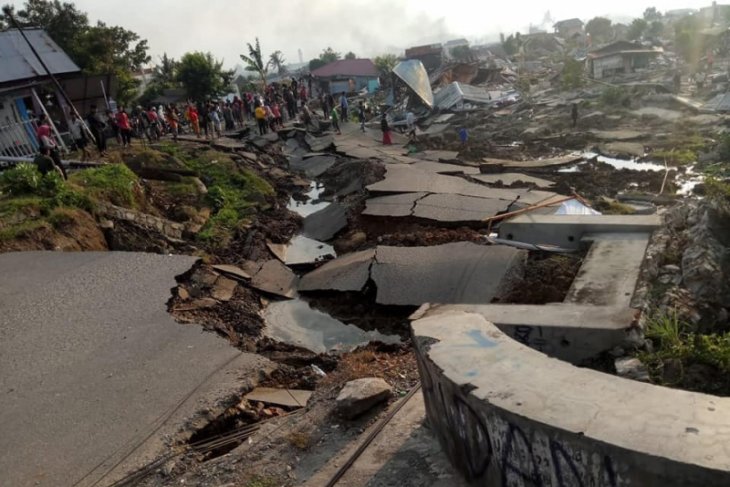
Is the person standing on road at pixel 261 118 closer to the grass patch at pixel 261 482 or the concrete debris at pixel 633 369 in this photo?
the grass patch at pixel 261 482

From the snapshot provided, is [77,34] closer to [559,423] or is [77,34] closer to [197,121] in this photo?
[197,121]

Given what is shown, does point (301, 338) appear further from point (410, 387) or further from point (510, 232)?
point (510, 232)

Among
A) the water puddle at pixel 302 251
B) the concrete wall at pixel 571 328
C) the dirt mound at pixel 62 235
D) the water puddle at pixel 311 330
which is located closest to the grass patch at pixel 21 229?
the dirt mound at pixel 62 235

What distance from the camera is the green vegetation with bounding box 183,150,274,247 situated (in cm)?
1130

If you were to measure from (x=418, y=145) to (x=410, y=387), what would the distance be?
45.7 ft

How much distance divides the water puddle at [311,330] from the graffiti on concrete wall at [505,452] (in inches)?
130

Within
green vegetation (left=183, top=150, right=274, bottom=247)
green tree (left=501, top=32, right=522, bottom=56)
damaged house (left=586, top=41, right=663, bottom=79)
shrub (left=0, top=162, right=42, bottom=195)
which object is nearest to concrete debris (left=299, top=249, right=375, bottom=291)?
green vegetation (left=183, top=150, right=274, bottom=247)

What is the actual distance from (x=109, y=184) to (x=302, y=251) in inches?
161

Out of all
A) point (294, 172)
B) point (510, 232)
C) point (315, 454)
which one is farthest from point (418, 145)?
point (315, 454)

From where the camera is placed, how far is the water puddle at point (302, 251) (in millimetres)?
10312

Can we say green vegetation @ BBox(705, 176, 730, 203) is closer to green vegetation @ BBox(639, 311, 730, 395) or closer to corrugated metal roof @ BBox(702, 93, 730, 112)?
green vegetation @ BBox(639, 311, 730, 395)

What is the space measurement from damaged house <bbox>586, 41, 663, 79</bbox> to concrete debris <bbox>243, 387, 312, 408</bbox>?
3402cm

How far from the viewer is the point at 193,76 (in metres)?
27.5

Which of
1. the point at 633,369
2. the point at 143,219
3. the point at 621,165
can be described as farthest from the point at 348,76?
the point at 633,369
